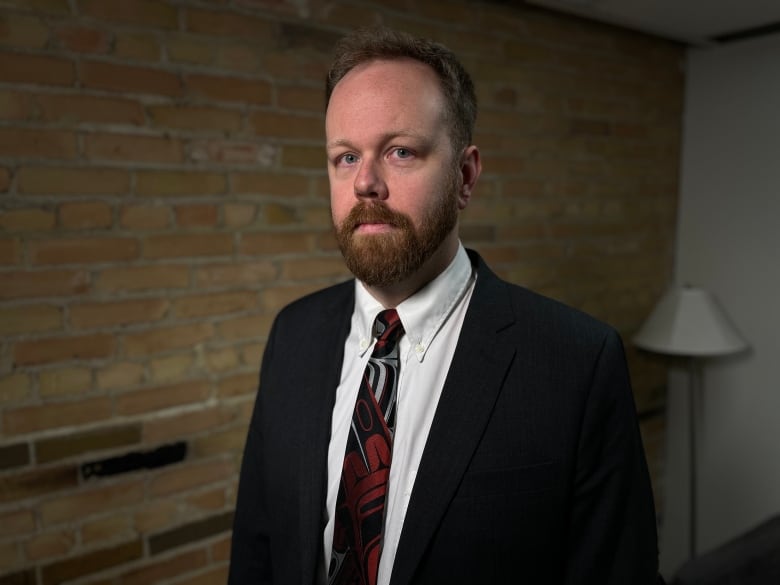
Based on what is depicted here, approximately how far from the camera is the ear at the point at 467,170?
118 centimetres

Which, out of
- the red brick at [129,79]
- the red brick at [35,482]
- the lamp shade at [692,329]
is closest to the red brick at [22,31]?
the red brick at [129,79]

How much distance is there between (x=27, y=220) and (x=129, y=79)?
457 millimetres

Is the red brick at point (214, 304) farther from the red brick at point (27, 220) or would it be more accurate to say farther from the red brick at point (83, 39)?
the red brick at point (83, 39)

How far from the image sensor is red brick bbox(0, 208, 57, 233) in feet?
5.01

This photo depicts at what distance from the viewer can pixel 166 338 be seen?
5.88 feet

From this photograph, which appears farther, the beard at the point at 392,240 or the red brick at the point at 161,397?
the red brick at the point at 161,397

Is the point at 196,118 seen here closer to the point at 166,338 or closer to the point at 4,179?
the point at 4,179

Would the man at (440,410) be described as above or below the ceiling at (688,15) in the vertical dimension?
below

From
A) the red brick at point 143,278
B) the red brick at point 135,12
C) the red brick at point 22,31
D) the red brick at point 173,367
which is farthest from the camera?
the red brick at point 173,367

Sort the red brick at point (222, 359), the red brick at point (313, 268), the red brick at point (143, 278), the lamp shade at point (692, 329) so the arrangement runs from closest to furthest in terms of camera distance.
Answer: the red brick at point (143, 278) → the red brick at point (222, 359) → the red brick at point (313, 268) → the lamp shade at point (692, 329)

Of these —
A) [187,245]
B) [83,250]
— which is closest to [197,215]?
[187,245]

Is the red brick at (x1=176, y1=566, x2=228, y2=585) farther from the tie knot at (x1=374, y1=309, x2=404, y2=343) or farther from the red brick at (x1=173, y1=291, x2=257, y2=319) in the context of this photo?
the tie knot at (x1=374, y1=309, x2=404, y2=343)

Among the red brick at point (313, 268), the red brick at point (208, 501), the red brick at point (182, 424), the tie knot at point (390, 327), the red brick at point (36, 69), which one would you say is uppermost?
the red brick at point (36, 69)

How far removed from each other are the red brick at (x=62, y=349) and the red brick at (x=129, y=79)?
669 mm
